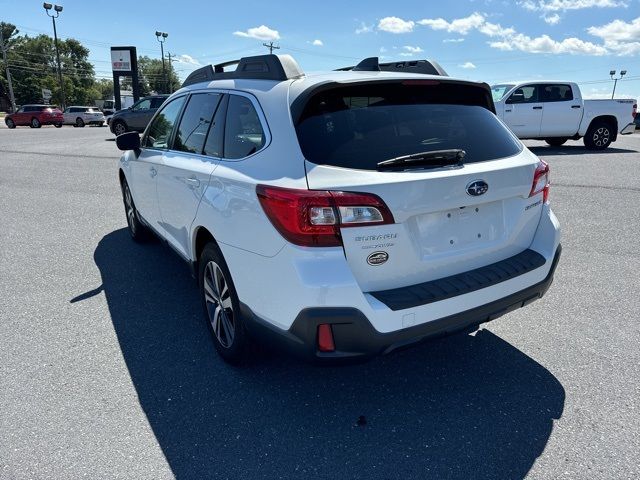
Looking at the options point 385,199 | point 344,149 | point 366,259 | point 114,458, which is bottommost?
point 114,458

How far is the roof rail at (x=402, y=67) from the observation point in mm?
3365

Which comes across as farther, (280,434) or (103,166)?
(103,166)

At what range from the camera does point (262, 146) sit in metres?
2.62

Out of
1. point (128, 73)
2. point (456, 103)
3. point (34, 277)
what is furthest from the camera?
point (128, 73)

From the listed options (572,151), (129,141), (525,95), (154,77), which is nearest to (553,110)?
(525,95)

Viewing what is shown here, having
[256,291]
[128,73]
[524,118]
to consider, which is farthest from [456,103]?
[128,73]

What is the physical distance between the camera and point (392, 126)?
2572 mm

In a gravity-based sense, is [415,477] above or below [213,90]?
below

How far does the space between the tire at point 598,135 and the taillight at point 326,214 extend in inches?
594

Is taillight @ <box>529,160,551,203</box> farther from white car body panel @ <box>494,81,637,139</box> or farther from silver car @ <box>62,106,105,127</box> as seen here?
silver car @ <box>62,106,105,127</box>

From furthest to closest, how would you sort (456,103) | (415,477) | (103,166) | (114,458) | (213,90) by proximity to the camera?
(103,166), (213,90), (456,103), (114,458), (415,477)

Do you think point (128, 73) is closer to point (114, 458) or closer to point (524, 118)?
point (524, 118)

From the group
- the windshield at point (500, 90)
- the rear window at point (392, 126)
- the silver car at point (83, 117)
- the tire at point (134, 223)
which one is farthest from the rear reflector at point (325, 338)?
the silver car at point (83, 117)

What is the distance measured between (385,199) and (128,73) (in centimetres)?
3710
